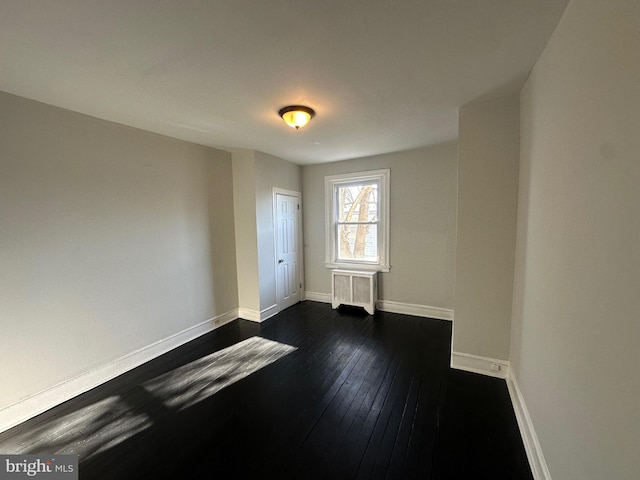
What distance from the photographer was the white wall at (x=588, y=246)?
32.1 inches

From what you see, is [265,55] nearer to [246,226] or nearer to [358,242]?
[246,226]

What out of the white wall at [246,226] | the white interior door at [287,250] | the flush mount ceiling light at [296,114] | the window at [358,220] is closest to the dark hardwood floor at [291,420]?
the white wall at [246,226]

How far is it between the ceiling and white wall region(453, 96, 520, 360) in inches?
9.4

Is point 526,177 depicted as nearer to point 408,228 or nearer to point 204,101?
point 408,228

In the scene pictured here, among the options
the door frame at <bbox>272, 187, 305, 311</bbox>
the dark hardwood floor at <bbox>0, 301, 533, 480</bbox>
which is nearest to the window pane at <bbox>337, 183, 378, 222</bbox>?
the door frame at <bbox>272, 187, 305, 311</bbox>

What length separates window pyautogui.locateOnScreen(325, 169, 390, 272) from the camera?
13.7ft

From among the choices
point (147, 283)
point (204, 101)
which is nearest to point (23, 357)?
point (147, 283)

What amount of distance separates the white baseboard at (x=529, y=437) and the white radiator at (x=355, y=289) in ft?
6.92

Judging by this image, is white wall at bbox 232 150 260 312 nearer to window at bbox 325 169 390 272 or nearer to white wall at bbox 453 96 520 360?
window at bbox 325 169 390 272

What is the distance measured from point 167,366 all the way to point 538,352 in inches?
127

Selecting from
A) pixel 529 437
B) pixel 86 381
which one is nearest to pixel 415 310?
pixel 529 437

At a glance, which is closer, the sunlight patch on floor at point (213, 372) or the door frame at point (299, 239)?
the sunlight patch on floor at point (213, 372)

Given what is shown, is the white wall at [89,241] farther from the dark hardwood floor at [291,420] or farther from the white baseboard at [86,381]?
the dark hardwood floor at [291,420]

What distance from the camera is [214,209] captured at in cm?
366
